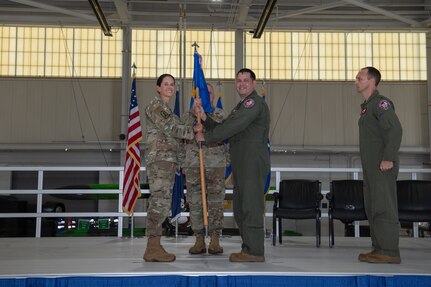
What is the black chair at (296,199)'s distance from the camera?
20.4ft

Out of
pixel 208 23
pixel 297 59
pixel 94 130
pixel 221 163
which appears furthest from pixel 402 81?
pixel 221 163

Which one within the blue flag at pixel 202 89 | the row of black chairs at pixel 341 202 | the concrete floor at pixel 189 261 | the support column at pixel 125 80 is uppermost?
the support column at pixel 125 80

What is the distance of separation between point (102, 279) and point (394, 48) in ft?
50.1

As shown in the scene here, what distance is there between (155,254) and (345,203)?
3023mm

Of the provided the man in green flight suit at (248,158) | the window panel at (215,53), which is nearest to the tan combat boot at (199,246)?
the man in green flight suit at (248,158)

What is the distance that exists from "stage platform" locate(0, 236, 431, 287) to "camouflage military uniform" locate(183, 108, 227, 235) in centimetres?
36

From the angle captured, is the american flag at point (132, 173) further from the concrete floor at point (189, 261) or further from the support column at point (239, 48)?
the support column at point (239, 48)

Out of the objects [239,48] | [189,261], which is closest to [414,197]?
[189,261]

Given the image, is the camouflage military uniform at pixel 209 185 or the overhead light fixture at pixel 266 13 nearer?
the camouflage military uniform at pixel 209 185

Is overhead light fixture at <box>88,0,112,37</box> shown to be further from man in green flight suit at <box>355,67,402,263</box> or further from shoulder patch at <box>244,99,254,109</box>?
man in green flight suit at <box>355,67,402,263</box>

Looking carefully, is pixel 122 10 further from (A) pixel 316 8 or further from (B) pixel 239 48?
(A) pixel 316 8

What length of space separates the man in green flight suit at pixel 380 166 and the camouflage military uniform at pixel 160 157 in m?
1.66

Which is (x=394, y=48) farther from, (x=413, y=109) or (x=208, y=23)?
(x=208, y=23)

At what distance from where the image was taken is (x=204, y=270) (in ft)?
11.8
